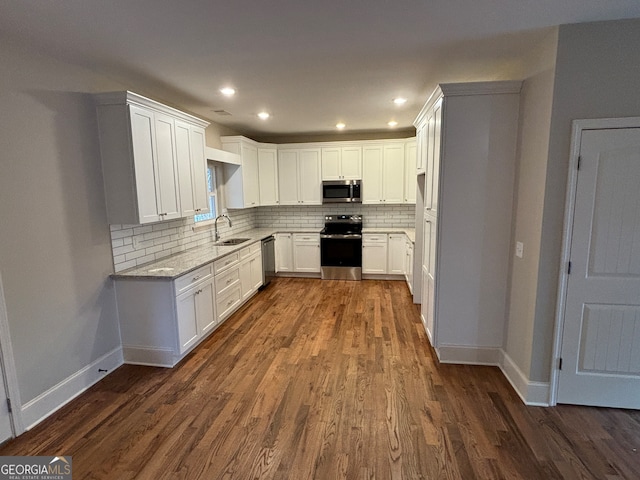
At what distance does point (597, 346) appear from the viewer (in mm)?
2312

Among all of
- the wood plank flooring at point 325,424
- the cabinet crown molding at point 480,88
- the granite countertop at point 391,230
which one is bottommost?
the wood plank flooring at point 325,424

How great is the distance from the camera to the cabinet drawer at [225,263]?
371 cm

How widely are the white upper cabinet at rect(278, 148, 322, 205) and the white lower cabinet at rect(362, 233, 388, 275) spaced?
3.79 ft

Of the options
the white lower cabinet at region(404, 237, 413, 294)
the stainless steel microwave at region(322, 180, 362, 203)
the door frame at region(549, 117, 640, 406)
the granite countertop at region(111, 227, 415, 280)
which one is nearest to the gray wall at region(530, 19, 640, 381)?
the door frame at region(549, 117, 640, 406)

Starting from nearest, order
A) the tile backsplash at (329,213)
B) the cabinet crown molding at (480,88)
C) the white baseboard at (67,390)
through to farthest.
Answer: the white baseboard at (67,390) < the cabinet crown molding at (480,88) < the tile backsplash at (329,213)

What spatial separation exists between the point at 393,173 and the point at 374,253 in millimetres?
1434

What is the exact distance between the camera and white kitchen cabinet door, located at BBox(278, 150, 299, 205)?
591 centimetres

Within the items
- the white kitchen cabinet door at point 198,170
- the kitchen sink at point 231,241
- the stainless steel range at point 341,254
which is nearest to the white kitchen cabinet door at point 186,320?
the white kitchen cabinet door at point 198,170

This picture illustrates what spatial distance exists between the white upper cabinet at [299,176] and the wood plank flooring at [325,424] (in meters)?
3.23

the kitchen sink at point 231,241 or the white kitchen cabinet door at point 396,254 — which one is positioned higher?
the kitchen sink at point 231,241

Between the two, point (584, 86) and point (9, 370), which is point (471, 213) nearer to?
point (584, 86)

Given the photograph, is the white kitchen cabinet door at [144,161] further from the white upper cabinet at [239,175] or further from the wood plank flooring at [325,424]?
the white upper cabinet at [239,175]

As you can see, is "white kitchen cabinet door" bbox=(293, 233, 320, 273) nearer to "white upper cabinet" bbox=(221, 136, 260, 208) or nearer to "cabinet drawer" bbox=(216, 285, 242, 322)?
"white upper cabinet" bbox=(221, 136, 260, 208)

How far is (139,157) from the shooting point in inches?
112
